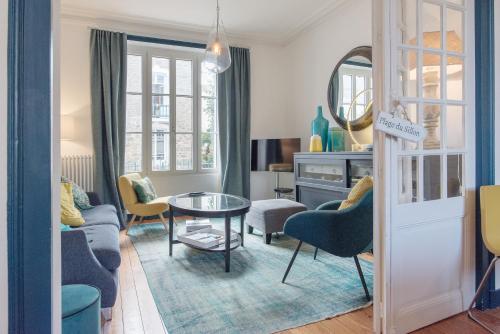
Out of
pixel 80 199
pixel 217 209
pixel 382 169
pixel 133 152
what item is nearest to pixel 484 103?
pixel 382 169

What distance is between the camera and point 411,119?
1.85 metres

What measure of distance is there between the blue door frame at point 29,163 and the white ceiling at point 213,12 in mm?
3462

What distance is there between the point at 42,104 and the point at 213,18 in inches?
159

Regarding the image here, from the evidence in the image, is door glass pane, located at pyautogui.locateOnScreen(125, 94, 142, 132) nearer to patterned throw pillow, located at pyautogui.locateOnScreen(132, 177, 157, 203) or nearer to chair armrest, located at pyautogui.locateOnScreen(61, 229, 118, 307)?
patterned throw pillow, located at pyautogui.locateOnScreen(132, 177, 157, 203)

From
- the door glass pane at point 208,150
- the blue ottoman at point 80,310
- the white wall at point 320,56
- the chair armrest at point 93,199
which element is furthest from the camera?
the door glass pane at point 208,150

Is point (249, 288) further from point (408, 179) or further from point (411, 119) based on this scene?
point (411, 119)

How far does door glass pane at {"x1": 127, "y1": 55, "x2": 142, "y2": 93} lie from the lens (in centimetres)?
471

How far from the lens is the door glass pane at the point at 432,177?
6.18 feet

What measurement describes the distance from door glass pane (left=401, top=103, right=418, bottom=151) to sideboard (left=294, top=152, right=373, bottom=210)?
49.5 inches

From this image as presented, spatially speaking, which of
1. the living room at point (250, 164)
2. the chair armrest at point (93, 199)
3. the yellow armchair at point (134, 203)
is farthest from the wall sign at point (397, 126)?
the chair armrest at point (93, 199)

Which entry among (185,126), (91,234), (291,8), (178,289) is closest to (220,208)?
(178,289)

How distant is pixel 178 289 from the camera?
2.40 meters

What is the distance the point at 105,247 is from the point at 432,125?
2181mm

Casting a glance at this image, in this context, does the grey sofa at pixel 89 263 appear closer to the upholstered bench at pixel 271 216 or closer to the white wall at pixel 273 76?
the upholstered bench at pixel 271 216
